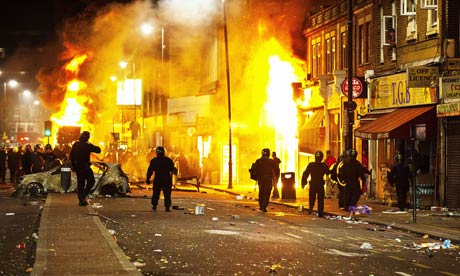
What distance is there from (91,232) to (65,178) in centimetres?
1471

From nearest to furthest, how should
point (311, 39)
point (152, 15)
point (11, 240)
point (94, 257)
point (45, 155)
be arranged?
point (94, 257) < point (11, 240) < point (45, 155) < point (311, 39) < point (152, 15)

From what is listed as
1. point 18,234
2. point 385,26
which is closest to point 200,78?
point 385,26

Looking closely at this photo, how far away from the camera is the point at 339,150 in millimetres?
38531

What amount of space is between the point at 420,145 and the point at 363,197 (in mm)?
5145

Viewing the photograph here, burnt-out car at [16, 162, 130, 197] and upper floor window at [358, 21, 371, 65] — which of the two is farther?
upper floor window at [358, 21, 371, 65]

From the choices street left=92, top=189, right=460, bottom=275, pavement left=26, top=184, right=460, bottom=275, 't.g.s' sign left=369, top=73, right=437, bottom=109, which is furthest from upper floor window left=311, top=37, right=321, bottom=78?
street left=92, top=189, right=460, bottom=275

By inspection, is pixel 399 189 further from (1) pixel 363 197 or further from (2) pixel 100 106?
(2) pixel 100 106

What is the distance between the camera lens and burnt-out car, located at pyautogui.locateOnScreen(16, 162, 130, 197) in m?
30.4

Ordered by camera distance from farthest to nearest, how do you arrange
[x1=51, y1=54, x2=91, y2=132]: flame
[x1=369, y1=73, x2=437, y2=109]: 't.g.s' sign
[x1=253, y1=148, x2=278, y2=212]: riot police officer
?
[x1=51, y1=54, x2=91, y2=132]: flame < [x1=369, y1=73, x2=437, y2=109]: 't.g.s' sign < [x1=253, y1=148, x2=278, y2=212]: riot police officer

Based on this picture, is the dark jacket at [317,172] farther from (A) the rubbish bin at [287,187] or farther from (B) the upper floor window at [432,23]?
(A) the rubbish bin at [287,187]

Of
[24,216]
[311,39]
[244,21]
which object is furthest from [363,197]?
[244,21]

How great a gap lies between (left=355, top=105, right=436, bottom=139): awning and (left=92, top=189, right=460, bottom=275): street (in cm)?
587

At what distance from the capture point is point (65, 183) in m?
30.5

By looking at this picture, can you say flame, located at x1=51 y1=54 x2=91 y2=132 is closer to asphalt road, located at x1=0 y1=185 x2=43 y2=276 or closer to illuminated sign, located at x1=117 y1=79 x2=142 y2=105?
illuminated sign, located at x1=117 y1=79 x2=142 y2=105
